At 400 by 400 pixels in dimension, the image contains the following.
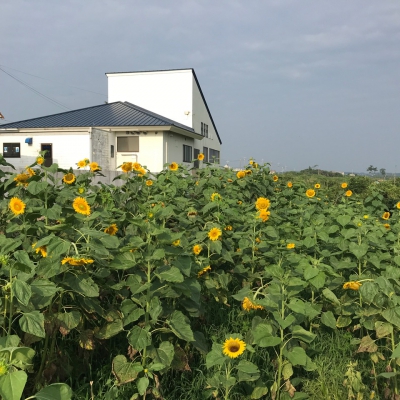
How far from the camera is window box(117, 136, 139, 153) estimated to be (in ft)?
59.3

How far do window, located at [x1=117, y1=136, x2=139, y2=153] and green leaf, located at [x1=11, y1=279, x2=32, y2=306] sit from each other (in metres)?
16.9

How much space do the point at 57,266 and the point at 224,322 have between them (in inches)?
57.1

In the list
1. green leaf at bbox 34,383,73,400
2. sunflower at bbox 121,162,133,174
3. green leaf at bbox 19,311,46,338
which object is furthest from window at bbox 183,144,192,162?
green leaf at bbox 34,383,73,400

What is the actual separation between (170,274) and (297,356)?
70 centimetres

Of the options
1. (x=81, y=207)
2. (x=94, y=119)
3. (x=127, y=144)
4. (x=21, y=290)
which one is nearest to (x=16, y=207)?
(x=81, y=207)

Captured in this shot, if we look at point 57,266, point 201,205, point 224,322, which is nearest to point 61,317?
point 57,266

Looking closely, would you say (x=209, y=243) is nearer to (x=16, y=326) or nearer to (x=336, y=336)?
(x=336, y=336)

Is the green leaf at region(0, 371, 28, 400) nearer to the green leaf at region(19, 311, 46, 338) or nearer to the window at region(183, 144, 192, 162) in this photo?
the green leaf at region(19, 311, 46, 338)

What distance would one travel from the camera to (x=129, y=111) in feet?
67.7

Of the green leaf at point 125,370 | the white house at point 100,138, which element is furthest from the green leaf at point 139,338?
the white house at point 100,138

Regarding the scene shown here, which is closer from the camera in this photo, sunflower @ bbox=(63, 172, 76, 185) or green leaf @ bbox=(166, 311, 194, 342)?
green leaf @ bbox=(166, 311, 194, 342)

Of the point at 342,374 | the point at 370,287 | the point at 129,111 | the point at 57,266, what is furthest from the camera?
the point at 129,111

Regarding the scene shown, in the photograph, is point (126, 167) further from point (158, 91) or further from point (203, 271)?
point (158, 91)

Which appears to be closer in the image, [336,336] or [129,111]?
[336,336]
